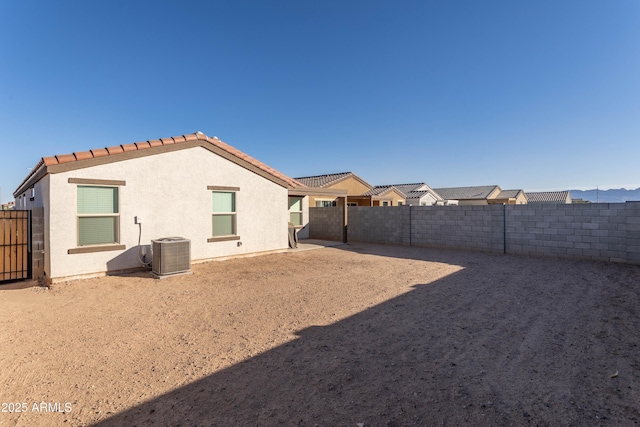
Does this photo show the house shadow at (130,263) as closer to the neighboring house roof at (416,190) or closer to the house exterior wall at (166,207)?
the house exterior wall at (166,207)

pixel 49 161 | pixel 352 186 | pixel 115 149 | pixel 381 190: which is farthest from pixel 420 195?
pixel 49 161

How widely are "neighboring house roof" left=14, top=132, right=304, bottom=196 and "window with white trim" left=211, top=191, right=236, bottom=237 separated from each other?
129 centimetres

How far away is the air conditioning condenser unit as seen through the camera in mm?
7934

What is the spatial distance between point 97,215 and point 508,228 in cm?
1406

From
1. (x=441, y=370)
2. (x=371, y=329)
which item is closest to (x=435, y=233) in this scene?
(x=371, y=329)

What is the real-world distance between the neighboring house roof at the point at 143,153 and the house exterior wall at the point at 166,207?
171mm

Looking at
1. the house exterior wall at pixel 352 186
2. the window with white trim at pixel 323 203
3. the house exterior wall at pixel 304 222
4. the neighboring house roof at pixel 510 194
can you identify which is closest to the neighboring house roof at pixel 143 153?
the house exterior wall at pixel 304 222

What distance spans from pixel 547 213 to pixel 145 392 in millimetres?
13138

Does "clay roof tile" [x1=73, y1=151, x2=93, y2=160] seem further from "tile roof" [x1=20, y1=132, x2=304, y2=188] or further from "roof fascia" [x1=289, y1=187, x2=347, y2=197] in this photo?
"roof fascia" [x1=289, y1=187, x2=347, y2=197]

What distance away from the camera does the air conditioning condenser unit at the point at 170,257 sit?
793 centimetres

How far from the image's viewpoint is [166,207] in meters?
9.03

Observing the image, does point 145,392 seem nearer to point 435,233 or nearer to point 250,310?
point 250,310

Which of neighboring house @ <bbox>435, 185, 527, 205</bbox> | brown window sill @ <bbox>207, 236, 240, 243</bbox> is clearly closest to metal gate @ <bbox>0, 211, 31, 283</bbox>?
brown window sill @ <bbox>207, 236, 240, 243</bbox>

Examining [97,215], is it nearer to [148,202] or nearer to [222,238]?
[148,202]
